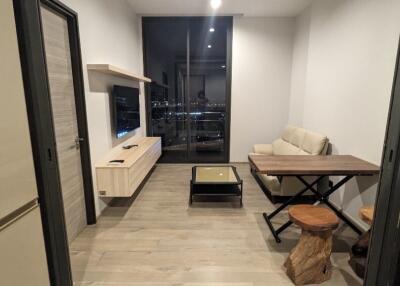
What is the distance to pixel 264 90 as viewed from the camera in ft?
17.1

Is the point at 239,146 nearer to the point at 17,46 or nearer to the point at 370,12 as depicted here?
the point at 370,12

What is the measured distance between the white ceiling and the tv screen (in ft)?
5.07

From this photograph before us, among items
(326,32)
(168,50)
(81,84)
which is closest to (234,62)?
(168,50)

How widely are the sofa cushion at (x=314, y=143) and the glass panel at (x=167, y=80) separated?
2.61 m

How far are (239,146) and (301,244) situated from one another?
3.50 m

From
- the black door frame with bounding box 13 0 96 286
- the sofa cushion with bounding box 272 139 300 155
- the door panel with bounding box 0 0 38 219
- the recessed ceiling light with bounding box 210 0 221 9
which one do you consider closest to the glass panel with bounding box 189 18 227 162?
the recessed ceiling light with bounding box 210 0 221 9

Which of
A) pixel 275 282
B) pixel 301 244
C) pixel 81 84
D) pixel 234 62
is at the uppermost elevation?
pixel 234 62

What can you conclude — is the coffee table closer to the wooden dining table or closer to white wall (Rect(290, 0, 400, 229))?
the wooden dining table

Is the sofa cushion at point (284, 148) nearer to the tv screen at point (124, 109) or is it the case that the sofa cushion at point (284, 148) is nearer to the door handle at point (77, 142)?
the tv screen at point (124, 109)

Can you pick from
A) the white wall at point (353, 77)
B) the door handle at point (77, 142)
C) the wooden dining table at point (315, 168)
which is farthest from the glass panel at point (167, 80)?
the wooden dining table at point (315, 168)

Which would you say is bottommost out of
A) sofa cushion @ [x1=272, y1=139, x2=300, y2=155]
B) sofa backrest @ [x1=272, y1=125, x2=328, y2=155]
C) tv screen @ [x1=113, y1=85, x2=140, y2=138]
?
sofa cushion @ [x1=272, y1=139, x2=300, y2=155]

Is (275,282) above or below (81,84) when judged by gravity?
below

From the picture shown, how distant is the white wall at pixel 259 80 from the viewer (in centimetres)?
495

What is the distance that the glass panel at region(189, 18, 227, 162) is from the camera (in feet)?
16.8
